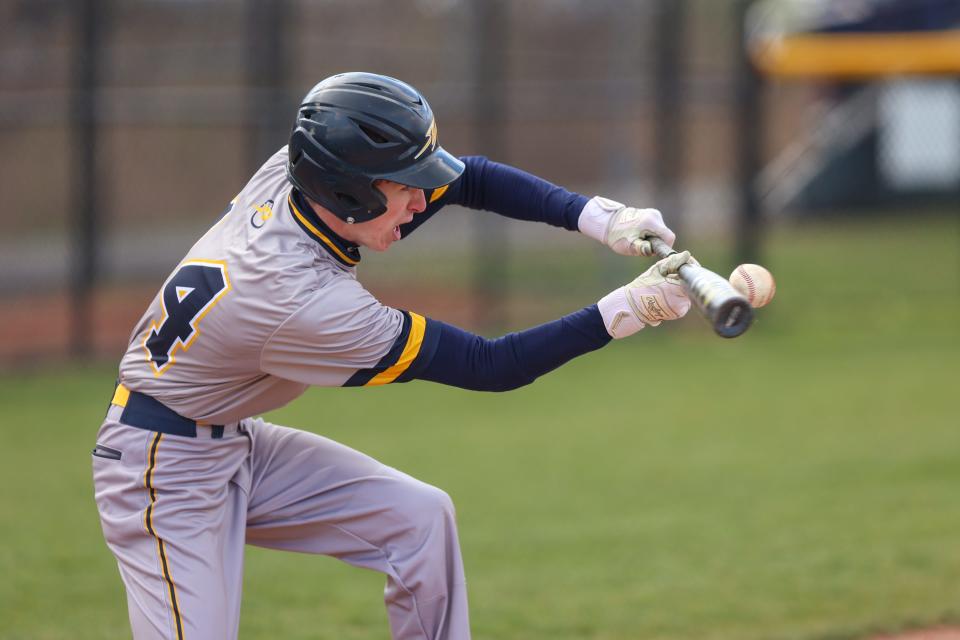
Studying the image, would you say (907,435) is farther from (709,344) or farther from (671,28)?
(671,28)

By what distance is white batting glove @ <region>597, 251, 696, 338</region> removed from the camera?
299 centimetres

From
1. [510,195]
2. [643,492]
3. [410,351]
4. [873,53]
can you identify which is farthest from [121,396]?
[873,53]

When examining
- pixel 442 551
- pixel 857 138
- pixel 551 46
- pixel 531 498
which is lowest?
pixel 531 498

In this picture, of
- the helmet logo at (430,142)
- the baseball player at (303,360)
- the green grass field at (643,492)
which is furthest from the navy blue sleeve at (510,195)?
the green grass field at (643,492)

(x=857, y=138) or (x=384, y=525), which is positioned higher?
(x=857, y=138)

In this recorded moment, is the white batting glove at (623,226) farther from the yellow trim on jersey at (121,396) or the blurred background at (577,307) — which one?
the blurred background at (577,307)

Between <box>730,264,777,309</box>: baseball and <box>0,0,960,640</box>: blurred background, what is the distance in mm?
1812

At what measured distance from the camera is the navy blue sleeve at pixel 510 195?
141 inches

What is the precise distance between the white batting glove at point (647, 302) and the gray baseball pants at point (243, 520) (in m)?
0.75

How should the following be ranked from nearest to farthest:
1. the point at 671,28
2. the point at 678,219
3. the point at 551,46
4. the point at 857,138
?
the point at 678,219 < the point at 671,28 < the point at 857,138 < the point at 551,46

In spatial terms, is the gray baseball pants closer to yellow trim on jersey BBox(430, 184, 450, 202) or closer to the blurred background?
yellow trim on jersey BBox(430, 184, 450, 202)

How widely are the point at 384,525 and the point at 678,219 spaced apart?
8139mm

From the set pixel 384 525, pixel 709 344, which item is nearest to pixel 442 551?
pixel 384 525

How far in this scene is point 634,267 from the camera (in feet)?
39.5
